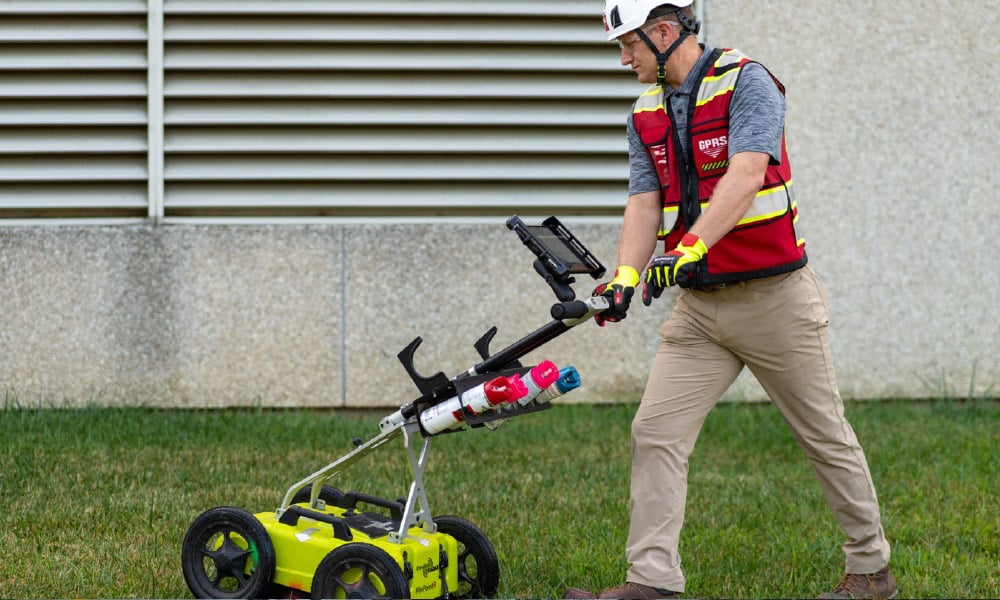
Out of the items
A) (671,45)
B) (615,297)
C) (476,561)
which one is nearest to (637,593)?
(476,561)

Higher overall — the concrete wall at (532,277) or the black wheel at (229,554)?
the concrete wall at (532,277)

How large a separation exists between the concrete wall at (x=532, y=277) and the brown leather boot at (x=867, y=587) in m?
3.60

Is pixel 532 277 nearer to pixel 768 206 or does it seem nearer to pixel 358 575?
pixel 768 206

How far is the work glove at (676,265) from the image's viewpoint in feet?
11.3

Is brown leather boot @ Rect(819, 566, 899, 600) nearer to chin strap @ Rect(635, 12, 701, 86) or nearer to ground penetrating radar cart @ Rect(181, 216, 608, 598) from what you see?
ground penetrating radar cart @ Rect(181, 216, 608, 598)

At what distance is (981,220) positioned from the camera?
25.5ft

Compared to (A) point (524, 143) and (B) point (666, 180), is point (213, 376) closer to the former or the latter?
(A) point (524, 143)

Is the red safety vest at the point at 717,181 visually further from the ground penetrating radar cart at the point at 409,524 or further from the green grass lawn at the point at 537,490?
the green grass lawn at the point at 537,490

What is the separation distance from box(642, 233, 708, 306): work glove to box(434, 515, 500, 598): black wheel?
3.44ft

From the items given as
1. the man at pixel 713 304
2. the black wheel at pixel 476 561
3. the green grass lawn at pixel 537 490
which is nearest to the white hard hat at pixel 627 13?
the man at pixel 713 304

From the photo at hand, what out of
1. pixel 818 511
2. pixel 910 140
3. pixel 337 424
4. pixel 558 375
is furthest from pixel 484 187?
pixel 558 375

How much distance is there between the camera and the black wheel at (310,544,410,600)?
11.5ft

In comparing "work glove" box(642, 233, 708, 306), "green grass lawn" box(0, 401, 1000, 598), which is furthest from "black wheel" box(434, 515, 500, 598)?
"work glove" box(642, 233, 708, 306)

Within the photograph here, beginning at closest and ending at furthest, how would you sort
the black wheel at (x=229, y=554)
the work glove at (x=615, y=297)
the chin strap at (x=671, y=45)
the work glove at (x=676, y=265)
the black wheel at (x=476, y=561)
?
the work glove at (x=676, y=265) → the work glove at (x=615, y=297) → the black wheel at (x=229, y=554) → the chin strap at (x=671, y=45) → the black wheel at (x=476, y=561)
